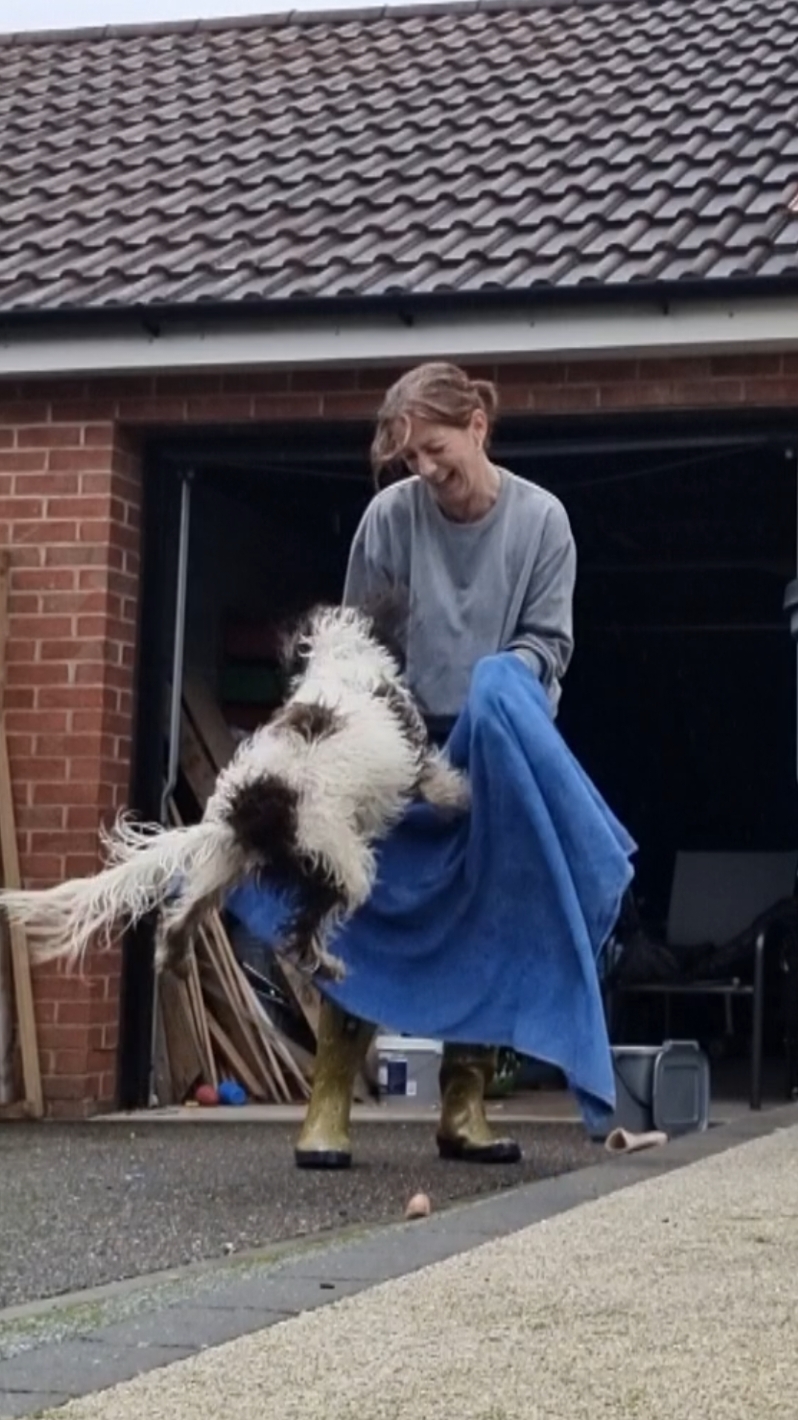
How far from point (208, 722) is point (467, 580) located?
16.3 ft

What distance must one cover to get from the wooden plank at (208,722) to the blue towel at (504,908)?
474 centimetres

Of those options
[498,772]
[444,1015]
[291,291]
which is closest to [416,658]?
[498,772]

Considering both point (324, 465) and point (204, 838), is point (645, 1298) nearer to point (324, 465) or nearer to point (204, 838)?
point (204, 838)

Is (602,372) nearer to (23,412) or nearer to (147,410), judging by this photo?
(147,410)

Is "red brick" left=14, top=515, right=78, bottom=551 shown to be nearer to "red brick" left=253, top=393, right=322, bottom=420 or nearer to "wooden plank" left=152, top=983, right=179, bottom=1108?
"red brick" left=253, top=393, right=322, bottom=420

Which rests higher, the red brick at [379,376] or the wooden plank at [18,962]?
the red brick at [379,376]

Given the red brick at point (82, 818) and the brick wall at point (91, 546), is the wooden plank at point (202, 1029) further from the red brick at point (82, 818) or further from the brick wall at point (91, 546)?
the red brick at point (82, 818)

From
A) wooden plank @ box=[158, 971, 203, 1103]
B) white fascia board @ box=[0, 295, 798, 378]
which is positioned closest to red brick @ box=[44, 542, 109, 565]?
white fascia board @ box=[0, 295, 798, 378]

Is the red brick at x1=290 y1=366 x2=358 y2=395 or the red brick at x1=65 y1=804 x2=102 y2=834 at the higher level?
the red brick at x1=290 y1=366 x2=358 y2=395

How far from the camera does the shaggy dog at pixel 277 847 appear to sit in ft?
16.7

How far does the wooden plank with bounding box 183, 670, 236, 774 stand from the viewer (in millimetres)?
10852

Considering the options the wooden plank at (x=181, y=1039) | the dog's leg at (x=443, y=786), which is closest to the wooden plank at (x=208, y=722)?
the wooden plank at (x=181, y=1039)

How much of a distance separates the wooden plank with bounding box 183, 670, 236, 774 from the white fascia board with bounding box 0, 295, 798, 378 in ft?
6.31

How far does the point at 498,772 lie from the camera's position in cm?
584
